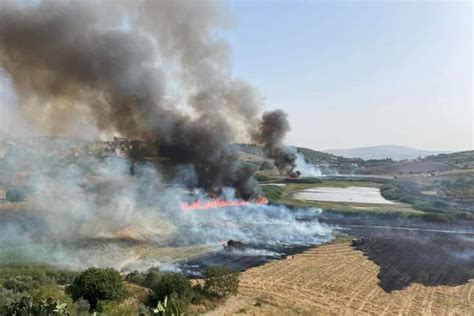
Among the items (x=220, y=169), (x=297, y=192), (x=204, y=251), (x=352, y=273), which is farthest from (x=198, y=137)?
(x=297, y=192)

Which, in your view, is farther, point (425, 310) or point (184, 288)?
point (425, 310)

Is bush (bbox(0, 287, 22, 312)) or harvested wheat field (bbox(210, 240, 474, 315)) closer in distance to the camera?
bush (bbox(0, 287, 22, 312))

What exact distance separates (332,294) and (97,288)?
18.5m

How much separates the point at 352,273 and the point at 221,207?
87.1ft

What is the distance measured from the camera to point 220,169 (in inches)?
2306

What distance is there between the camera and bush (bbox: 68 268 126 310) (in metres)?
26.7

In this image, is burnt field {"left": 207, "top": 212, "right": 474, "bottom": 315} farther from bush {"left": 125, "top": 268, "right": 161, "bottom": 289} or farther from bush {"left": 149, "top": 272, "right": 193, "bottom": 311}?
bush {"left": 125, "top": 268, "right": 161, "bottom": 289}

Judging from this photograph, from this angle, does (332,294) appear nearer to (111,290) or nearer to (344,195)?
(111,290)

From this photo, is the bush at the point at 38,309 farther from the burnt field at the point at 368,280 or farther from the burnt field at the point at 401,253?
the burnt field at the point at 401,253

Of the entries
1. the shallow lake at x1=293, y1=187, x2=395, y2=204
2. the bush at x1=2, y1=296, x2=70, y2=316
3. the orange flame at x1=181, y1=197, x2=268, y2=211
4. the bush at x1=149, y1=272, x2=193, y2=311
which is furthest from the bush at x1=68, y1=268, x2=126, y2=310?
the shallow lake at x1=293, y1=187, x2=395, y2=204

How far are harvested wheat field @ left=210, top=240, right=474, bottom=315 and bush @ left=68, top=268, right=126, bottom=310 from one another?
272 inches

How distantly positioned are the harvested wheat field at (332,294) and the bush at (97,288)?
692 cm

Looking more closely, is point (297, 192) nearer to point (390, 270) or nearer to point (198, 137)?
point (198, 137)

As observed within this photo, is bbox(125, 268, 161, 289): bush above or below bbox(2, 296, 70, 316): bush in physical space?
below
